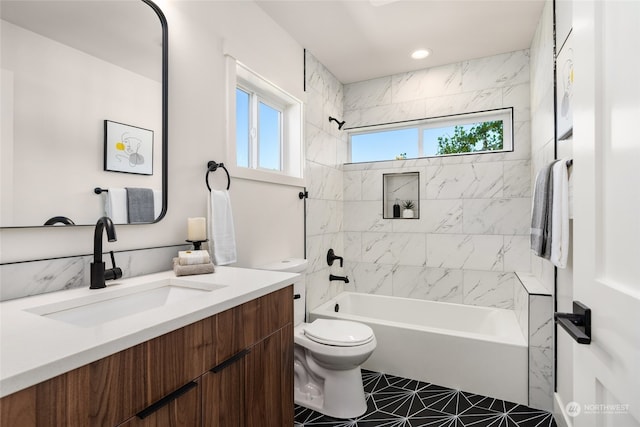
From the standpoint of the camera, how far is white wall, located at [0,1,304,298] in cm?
121

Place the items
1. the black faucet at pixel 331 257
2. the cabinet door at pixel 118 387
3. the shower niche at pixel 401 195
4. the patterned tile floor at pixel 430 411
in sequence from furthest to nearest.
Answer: the shower niche at pixel 401 195
the black faucet at pixel 331 257
the patterned tile floor at pixel 430 411
the cabinet door at pixel 118 387

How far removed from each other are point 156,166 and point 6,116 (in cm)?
54

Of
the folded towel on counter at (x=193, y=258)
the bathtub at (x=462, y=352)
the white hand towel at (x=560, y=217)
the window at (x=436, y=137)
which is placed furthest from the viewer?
the window at (x=436, y=137)

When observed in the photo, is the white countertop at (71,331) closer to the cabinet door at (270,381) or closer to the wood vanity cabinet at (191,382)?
the wood vanity cabinet at (191,382)

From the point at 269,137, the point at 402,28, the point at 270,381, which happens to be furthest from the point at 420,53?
the point at 270,381

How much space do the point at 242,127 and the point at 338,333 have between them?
1.53 m

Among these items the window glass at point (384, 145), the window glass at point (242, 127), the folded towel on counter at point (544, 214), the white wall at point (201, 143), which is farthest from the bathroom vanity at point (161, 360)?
the window glass at point (384, 145)

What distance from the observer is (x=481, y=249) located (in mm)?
2934

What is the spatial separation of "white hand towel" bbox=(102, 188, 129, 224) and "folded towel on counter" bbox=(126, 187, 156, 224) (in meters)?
0.02

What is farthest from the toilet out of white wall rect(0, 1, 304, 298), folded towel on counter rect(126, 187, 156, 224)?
folded towel on counter rect(126, 187, 156, 224)

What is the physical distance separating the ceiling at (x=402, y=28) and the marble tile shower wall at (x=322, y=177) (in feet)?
0.89

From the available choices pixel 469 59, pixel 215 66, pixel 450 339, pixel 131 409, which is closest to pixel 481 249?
pixel 450 339

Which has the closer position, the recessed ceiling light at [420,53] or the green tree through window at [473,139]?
the recessed ceiling light at [420,53]

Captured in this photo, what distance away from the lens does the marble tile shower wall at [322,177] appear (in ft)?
9.30
